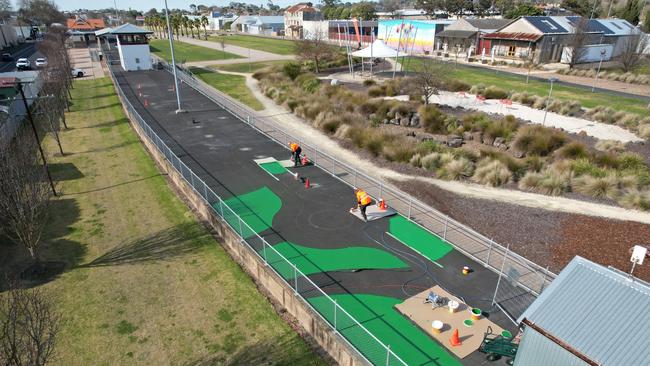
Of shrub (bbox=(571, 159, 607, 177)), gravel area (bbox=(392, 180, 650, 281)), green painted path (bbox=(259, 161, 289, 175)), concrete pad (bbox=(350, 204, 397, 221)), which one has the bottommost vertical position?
gravel area (bbox=(392, 180, 650, 281))

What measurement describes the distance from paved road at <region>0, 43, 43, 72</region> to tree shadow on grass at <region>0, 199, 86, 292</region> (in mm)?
54581

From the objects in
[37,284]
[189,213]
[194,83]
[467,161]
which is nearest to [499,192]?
[467,161]

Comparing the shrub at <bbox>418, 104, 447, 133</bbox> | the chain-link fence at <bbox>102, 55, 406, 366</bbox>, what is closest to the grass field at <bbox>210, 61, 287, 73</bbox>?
the shrub at <bbox>418, 104, 447, 133</bbox>

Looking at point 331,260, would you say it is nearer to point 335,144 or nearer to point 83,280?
point 83,280

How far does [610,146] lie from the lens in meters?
26.7

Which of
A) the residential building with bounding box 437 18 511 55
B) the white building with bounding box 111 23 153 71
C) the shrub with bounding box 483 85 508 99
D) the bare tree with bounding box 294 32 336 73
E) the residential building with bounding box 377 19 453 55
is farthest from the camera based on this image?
the residential building with bounding box 377 19 453 55

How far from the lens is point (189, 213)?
19188 millimetres

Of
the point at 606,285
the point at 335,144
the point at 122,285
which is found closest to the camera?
the point at 606,285

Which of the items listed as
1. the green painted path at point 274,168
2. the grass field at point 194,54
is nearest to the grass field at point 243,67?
the grass field at point 194,54

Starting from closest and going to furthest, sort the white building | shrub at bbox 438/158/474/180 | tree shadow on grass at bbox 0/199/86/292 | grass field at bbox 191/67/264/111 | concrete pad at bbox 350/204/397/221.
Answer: tree shadow on grass at bbox 0/199/86/292, concrete pad at bbox 350/204/397/221, shrub at bbox 438/158/474/180, grass field at bbox 191/67/264/111, the white building

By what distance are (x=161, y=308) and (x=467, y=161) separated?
1755 cm

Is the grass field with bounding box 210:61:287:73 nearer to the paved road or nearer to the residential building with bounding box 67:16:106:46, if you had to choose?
the paved road

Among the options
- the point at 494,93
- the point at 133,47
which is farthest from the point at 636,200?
the point at 133,47

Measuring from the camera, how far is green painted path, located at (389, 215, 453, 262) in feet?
49.8
